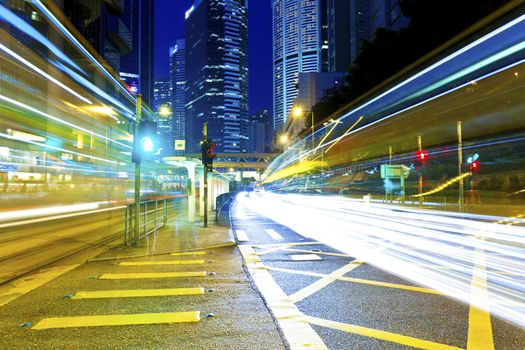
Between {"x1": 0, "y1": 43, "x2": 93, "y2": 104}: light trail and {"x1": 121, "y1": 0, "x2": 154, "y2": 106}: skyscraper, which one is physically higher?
{"x1": 121, "y1": 0, "x2": 154, "y2": 106}: skyscraper

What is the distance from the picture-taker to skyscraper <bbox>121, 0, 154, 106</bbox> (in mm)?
113188

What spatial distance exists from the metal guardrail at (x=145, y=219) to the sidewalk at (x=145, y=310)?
199 centimetres

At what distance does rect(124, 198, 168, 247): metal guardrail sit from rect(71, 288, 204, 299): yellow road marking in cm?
475

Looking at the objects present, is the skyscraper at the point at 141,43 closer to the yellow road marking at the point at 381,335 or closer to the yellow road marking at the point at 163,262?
the yellow road marking at the point at 163,262

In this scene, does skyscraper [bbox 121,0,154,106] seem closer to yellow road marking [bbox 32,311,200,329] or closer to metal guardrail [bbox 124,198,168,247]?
metal guardrail [bbox 124,198,168,247]

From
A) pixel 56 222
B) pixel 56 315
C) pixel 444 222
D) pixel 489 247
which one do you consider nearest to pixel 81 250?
pixel 56 315

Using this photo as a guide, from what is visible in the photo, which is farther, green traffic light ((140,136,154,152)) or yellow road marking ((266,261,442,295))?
green traffic light ((140,136,154,152))

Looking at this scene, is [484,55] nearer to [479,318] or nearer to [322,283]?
[322,283]

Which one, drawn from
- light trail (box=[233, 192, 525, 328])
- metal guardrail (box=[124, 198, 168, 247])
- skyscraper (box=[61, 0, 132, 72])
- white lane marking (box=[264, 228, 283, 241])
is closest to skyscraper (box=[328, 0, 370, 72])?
skyscraper (box=[61, 0, 132, 72])

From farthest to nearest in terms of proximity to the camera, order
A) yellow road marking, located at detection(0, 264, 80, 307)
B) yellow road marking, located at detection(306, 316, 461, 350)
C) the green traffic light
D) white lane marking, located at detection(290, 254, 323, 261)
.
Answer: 1. the green traffic light
2. white lane marking, located at detection(290, 254, 323, 261)
3. yellow road marking, located at detection(0, 264, 80, 307)
4. yellow road marking, located at detection(306, 316, 461, 350)

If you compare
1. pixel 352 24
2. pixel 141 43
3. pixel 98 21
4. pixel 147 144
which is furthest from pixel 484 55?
pixel 141 43

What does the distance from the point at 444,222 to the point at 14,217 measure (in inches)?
670

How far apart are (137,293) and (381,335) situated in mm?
3800

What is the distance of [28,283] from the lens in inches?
276
